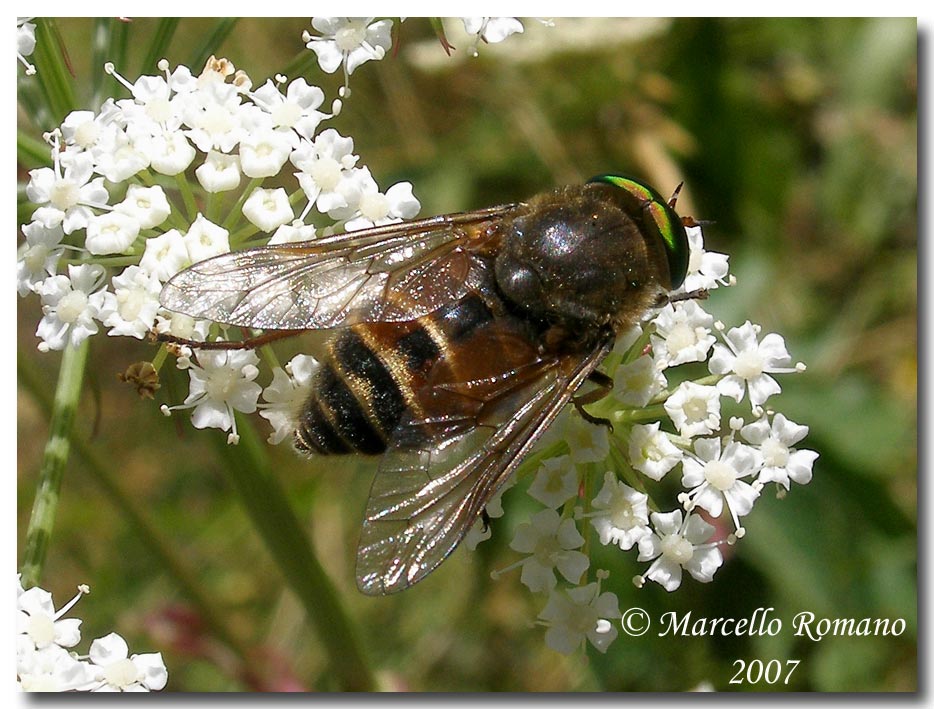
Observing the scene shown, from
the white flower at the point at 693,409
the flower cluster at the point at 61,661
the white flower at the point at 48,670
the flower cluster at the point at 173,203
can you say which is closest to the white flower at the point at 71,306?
the flower cluster at the point at 173,203

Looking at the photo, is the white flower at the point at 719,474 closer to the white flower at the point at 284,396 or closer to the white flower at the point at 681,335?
the white flower at the point at 681,335

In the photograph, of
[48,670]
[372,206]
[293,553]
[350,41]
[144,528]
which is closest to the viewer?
[48,670]

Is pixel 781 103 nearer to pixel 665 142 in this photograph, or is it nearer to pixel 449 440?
pixel 665 142

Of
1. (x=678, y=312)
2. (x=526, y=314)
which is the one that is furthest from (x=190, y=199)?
(x=678, y=312)

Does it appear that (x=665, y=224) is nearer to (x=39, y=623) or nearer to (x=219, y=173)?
(x=219, y=173)

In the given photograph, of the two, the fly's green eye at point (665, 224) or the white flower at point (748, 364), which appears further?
the white flower at point (748, 364)

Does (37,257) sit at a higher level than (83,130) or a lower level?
lower

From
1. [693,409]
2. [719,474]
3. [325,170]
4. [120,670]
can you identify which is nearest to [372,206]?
[325,170]
